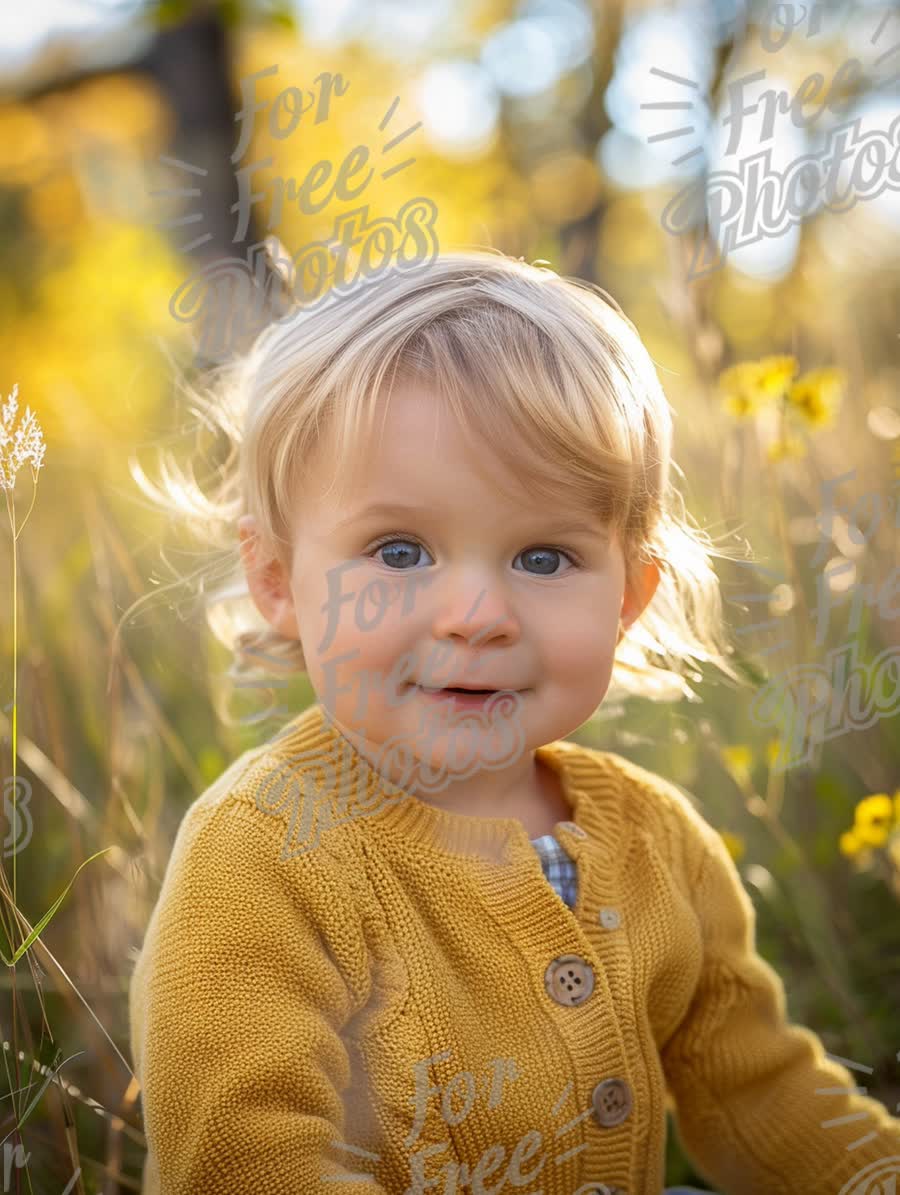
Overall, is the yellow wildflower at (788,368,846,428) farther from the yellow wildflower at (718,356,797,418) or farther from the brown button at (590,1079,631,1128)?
the brown button at (590,1079,631,1128)

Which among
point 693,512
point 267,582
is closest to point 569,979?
point 267,582

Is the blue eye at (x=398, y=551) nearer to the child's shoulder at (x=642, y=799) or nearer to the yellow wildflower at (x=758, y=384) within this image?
the child's shoulder at (x=642, y=799)

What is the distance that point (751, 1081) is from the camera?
1.16m

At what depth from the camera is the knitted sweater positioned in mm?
840

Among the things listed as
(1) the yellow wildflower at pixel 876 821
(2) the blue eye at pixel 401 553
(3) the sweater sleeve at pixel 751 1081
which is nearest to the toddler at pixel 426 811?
(2) the blue eye at pixel 401 553

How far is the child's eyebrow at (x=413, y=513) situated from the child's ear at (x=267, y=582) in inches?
5.0

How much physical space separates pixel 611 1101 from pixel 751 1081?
10.2 inches

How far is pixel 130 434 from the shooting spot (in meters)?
1.58

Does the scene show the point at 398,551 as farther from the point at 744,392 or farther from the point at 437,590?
the point at 744,392

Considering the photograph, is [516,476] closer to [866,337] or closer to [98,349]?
[866,337]

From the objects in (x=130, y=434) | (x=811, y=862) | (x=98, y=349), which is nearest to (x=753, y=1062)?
(x=811, y=862)

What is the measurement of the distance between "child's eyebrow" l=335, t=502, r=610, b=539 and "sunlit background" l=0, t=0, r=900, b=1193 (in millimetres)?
253

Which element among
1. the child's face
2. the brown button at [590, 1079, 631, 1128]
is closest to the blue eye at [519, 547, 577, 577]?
the child's face

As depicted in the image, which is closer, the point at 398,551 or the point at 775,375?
the point at 398,551
